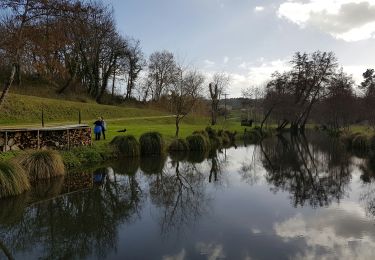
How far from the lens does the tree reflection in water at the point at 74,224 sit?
834 cm

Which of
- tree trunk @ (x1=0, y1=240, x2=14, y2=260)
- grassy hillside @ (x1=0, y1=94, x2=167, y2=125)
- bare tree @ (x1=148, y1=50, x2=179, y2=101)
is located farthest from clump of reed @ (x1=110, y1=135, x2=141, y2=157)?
bare tree @ (x1=148, y1=50, x2=179, y2=101)

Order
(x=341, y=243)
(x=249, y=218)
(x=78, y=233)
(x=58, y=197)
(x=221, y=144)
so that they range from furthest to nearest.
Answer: (x=221, y=144) < (x=58, y=197) < (x=249, y=218) < (x=78, y=233) < (x=341, y=243)

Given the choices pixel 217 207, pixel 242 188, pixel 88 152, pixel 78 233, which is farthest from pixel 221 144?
pixel 78 233

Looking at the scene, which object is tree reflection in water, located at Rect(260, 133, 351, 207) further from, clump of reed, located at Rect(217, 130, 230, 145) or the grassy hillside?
the grassy hillside

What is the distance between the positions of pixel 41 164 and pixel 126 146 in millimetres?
8324

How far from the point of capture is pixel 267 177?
18125 mm

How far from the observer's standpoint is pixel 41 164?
15.4 meters

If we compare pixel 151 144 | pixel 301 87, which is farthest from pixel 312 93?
pixel 151 144

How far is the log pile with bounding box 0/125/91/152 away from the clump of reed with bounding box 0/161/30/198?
4199 millimetres

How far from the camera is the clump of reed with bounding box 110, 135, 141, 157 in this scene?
23295mm

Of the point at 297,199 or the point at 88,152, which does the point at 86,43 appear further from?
the point at 297,199

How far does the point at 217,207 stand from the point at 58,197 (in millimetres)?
5234

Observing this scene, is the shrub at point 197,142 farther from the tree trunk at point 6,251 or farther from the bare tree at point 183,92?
the tree trunk at point 6,251

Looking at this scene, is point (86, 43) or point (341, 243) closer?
point (341, 243)
